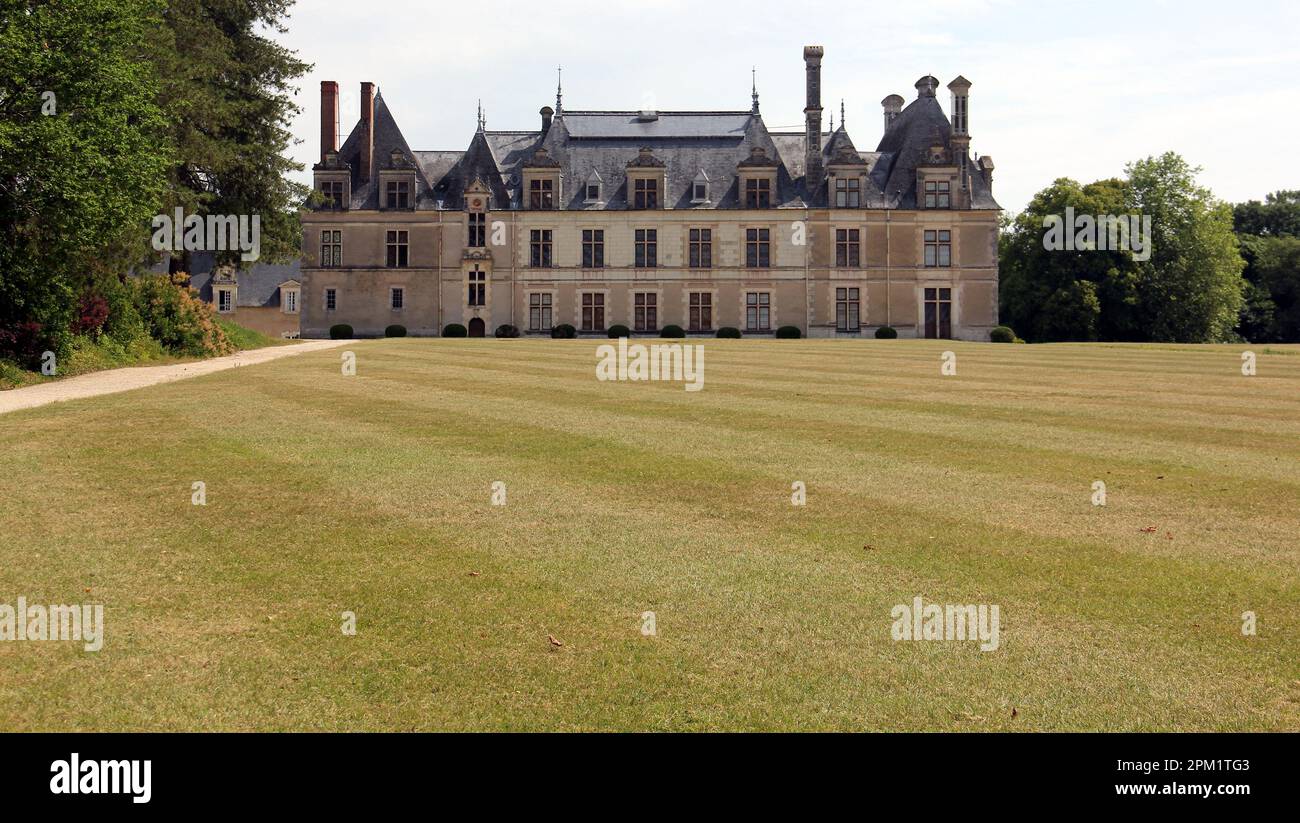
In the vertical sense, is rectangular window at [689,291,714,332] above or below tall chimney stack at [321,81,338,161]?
below

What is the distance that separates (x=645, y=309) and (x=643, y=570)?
228 feet

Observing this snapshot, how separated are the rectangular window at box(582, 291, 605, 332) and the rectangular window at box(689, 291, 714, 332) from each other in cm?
644

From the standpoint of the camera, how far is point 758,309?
77.6 metres

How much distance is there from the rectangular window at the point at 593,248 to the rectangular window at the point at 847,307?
17.0 metres

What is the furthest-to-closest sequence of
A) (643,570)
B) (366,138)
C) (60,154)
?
(366,138), (60,154), (643,570)

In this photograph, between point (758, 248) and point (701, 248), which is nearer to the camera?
point (758, 248)

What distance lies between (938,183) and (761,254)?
13.5 meters

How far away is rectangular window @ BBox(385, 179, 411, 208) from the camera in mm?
77375

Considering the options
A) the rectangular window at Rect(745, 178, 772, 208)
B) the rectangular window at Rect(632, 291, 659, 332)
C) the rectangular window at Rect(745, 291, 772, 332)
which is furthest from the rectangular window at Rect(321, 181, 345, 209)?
the rectangular window at Rect(745, 291, 772, 332)

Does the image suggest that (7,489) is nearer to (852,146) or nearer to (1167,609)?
(1167,609)

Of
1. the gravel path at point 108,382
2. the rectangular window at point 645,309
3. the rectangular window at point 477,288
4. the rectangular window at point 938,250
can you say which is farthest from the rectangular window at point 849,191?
the gravel path at point 108,382

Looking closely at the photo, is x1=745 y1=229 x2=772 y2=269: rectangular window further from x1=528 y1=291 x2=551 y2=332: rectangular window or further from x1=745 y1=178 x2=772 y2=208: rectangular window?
x1=528 y1=291 x2=551 y2=332: rectangular window

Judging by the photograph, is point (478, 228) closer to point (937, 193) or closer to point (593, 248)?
point (593, 248)

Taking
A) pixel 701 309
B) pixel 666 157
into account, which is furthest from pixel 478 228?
pixel 701 309
